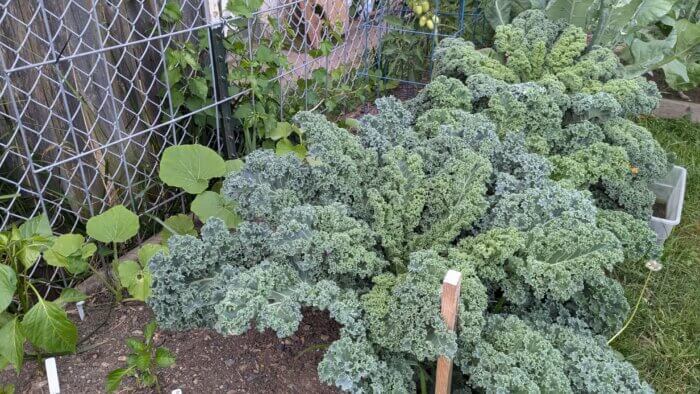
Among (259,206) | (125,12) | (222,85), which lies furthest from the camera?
(222,85)

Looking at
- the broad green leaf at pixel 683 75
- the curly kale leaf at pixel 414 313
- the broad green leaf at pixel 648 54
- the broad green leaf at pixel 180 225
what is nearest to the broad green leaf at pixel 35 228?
the broad green leaf at pixel 180 225

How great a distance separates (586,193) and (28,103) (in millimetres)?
2381

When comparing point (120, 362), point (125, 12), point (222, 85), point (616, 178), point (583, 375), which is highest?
point (125, 12)

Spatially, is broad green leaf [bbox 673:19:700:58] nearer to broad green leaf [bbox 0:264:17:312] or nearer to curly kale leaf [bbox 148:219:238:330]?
curly kale leaf [bbox 148:219:238:330]

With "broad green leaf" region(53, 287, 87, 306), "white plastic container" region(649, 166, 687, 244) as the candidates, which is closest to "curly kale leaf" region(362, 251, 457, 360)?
"broad green leaf" region(53, 287, 87, 306)

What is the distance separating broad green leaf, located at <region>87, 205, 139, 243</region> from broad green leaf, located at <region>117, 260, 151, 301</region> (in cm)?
12

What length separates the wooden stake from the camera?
1.63 m

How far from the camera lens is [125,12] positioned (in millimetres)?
2602

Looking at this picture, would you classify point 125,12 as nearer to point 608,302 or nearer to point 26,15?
point 26,15

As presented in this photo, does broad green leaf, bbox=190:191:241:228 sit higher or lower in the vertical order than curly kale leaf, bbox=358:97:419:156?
lower

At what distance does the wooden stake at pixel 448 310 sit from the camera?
163 cm

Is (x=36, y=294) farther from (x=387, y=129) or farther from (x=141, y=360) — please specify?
(x=387, y=129)

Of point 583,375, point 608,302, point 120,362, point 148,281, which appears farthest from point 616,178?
point 120,362

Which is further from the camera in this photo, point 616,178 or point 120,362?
point 616,178
